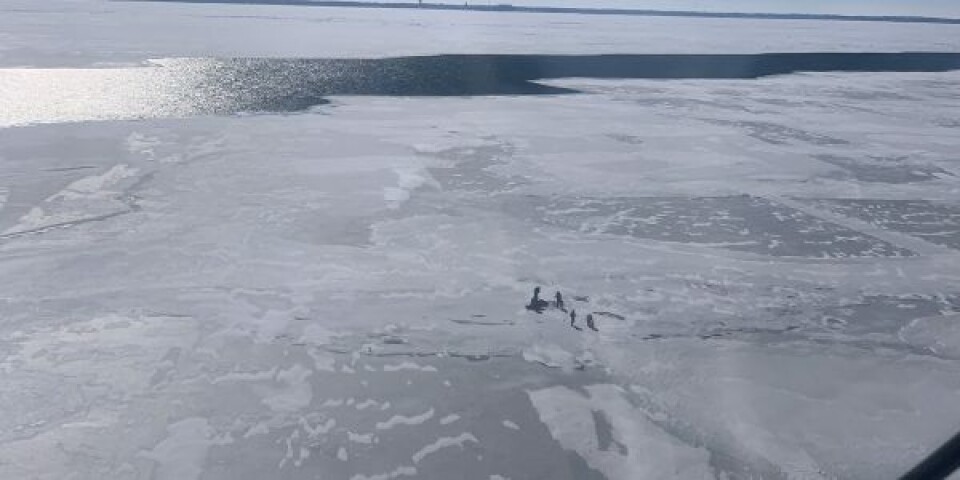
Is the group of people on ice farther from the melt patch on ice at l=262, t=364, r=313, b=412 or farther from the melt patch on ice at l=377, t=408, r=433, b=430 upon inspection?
the melt patch on ice at l=262, t=364, r=313, b=412

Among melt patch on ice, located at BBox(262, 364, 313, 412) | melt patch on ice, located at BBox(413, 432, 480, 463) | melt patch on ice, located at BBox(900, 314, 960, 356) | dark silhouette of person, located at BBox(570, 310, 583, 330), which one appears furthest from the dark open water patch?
melt patch on ice, located at BBox(900, 314, 960, 356)

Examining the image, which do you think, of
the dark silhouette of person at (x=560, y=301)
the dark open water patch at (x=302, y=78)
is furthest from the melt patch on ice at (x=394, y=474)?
the dark open water patch at (x=302, y=78)

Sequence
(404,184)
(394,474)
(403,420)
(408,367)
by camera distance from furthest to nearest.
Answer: (404,184)
(408,367)
(403,420)
(394,474)

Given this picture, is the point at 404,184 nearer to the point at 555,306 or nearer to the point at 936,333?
the point at 555,306

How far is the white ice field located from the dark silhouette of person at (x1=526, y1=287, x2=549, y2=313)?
0.08 metres

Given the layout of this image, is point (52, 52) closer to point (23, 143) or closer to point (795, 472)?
point (23, 143)

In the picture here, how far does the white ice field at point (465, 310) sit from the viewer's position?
3135mm

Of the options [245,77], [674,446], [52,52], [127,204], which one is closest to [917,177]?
[674,446]

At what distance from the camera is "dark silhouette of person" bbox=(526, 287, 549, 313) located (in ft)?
14.9

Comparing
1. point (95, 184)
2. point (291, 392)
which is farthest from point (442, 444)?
point (95, 184)

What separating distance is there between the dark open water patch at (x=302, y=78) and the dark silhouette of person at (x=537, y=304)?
9350 millimetres

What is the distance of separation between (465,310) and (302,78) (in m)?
15.1

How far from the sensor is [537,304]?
462cm

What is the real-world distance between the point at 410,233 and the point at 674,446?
Result: 3.34 m
